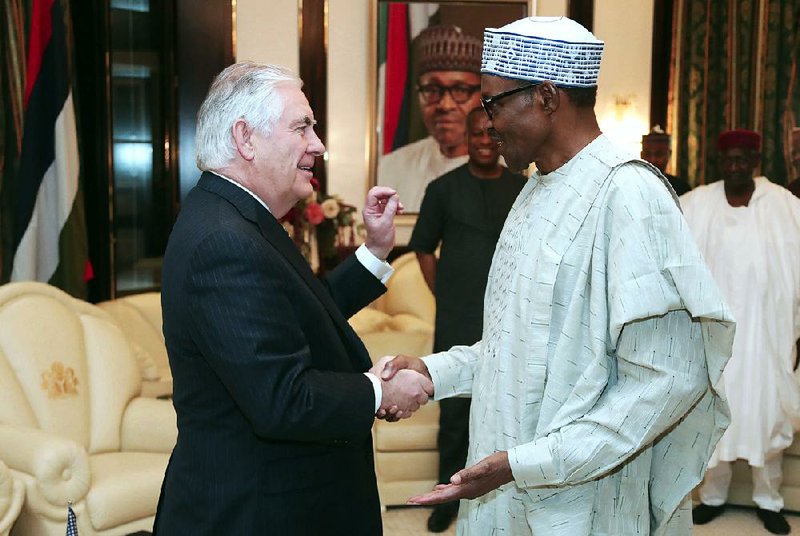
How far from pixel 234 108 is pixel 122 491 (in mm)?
2084

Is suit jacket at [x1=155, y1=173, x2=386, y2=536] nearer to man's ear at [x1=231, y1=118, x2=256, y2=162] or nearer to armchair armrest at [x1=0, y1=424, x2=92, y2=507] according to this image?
man's ear at [x1=231, y1=118, x2=256, y2=162]

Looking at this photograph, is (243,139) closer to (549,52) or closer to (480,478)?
(549,52)

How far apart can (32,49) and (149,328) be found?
1.49m

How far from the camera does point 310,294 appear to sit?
5.58 feet

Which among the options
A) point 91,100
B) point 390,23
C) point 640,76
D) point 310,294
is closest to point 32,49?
point 91,100

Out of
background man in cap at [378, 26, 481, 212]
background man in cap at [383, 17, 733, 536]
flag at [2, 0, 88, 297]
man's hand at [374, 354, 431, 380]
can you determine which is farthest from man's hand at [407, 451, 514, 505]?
background man in cap at [378, 26, 481, 212]

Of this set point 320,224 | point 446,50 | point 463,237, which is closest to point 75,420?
point 463,237

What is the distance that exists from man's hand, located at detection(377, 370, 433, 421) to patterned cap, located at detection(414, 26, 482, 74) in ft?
16.2

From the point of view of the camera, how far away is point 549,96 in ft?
5.37

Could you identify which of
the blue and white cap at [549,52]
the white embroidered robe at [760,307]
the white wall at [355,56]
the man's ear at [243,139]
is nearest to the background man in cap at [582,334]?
the blue and white cap at [549,52]

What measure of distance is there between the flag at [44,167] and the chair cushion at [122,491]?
4.40 ft

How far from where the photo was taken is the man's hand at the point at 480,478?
1.55 metres

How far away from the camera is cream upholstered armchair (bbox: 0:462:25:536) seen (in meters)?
2.96

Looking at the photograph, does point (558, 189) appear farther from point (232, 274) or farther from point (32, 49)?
point (32, 49)
